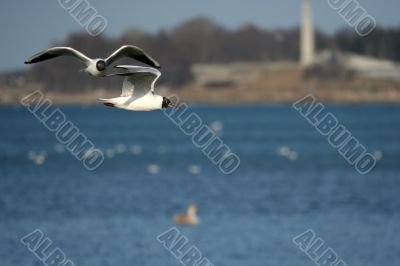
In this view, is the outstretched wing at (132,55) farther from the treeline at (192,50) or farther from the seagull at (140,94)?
the treeline at (192,50)

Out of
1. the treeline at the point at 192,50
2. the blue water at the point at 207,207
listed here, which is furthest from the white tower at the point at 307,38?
the blue water at the point at 207,207

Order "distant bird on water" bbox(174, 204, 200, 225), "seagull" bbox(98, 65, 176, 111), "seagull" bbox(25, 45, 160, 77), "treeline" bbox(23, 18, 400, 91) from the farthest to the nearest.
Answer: "treeline" bbox(23, 18, 400, 91)
"distant bird on water" bbox(174, 204, 200, 225)
"seagull" bbox(98, 65, 176, 111)
"seagull" bbox(25, 45, 160, 77)

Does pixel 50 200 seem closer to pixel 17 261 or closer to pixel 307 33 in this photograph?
pixel 17 261

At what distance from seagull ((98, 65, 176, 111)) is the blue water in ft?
45.7

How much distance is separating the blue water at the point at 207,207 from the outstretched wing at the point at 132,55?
14665mm

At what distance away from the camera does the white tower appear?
168250 mm

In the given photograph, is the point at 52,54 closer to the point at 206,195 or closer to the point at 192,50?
the point at 206,195

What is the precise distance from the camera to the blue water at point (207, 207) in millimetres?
30125

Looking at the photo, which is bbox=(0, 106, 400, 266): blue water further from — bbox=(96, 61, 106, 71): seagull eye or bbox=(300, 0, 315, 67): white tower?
bbox=(300, 0, 315, 67): white tower

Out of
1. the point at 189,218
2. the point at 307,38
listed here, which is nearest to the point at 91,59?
the point at 189,218

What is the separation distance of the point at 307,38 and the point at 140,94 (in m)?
158

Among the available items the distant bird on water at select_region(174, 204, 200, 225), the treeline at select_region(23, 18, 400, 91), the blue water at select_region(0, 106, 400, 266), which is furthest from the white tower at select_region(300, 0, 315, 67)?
the distant bird on water at select_region(174, 204, 200, 225)

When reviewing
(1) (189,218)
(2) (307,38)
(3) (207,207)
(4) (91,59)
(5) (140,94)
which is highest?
(2) (307,38)

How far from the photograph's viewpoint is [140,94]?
592 inches
